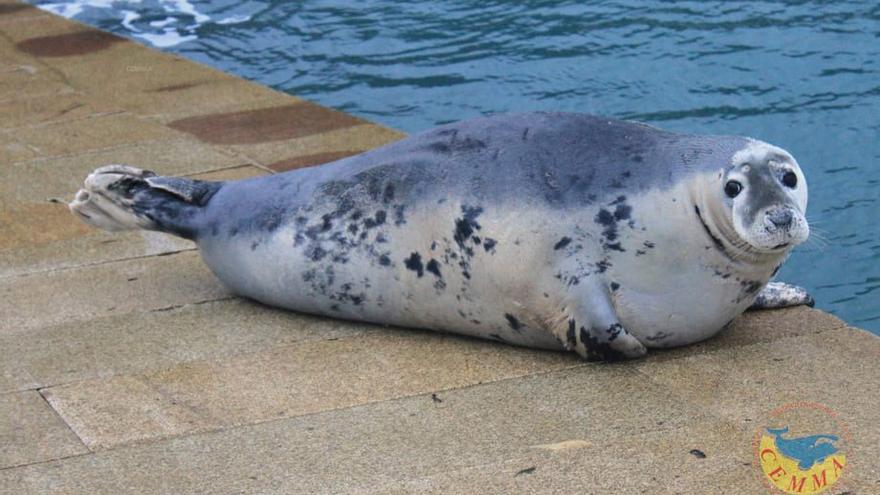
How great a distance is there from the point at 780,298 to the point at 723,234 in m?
0.61

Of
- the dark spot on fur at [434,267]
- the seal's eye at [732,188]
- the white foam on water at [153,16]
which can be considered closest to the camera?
the seal's eye at [732,188]

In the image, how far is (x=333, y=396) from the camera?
152 inches

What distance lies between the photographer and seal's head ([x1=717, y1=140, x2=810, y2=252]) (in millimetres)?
3721

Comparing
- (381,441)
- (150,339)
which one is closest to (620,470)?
(381,441)

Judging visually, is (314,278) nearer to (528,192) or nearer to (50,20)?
(528,192)

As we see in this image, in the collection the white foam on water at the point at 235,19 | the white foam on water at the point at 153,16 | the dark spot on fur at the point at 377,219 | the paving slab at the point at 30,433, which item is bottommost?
the white foam on water at the point at 153,16

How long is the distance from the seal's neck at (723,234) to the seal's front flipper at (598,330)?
0.31 m

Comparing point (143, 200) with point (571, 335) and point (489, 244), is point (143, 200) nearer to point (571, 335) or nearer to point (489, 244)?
point (489, 244)

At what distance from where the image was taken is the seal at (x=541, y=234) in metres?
3.93

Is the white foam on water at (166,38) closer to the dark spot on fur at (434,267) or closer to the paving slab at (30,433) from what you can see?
the dark spot on fur at (434,267)

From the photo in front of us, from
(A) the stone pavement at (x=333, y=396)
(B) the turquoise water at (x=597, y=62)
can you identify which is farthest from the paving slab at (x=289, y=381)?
(B) the turquoise water at (x=597, y=62)

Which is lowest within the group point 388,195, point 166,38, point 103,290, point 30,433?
point 166,38

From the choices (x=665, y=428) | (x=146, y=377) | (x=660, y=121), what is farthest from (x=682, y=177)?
(x=660, y=121)

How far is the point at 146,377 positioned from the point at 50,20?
6071 mm
